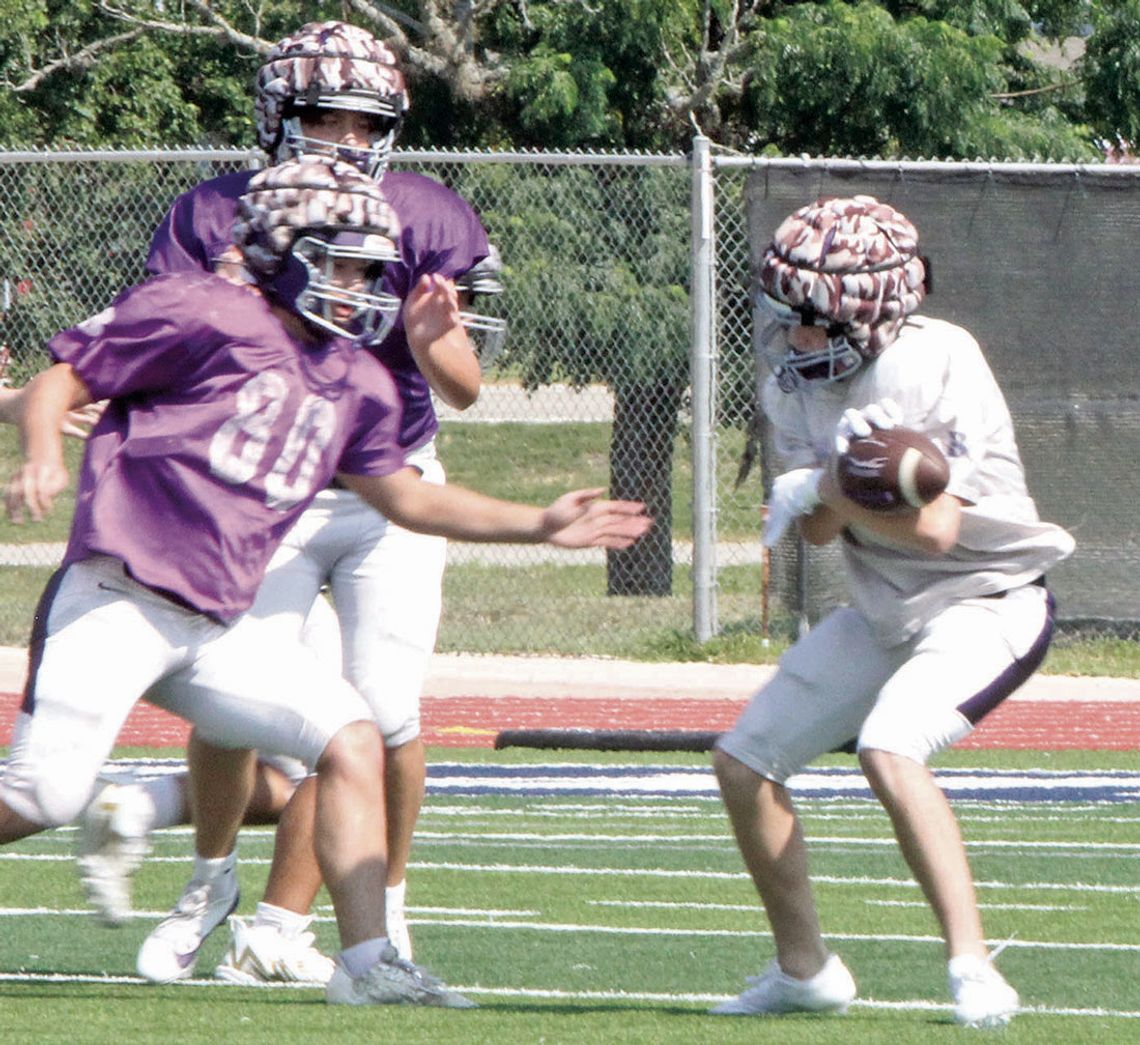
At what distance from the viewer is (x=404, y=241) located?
541 centimetres

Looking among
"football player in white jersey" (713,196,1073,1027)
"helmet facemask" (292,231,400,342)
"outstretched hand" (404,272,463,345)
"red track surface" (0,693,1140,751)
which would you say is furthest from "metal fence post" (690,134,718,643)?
"helmet facemask" (292,231,400,342)

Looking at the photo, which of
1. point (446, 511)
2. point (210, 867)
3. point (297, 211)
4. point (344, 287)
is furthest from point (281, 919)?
point (297, 211)

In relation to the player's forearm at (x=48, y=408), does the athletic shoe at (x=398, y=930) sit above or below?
below

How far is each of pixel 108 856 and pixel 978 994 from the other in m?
1.79

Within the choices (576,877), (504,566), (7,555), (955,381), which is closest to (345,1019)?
(955,381)

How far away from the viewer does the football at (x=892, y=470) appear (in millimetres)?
4535

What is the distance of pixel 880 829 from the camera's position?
7.94 metres

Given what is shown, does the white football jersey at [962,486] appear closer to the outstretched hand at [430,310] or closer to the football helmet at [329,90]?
the outstretched hand at [430,310]

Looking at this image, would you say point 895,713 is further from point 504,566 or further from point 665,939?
point 504,566

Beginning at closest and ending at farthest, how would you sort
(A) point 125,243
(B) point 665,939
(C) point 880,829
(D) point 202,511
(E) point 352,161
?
(D) point 202,511
(E) point 352,161
(B) point 665,939
(C) point 880,829
(A) point 125,243

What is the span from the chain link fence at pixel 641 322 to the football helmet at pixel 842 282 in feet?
23.1

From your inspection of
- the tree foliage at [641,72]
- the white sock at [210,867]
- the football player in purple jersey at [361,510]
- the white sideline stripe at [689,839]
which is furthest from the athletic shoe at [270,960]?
the tree foliage at [641,72]

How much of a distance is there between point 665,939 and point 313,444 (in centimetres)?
185

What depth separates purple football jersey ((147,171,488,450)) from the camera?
5.37 meters
